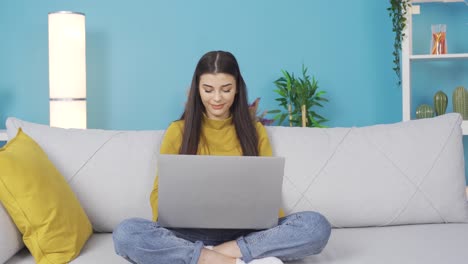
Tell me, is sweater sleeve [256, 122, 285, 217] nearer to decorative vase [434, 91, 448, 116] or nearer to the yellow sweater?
the yellow sweater

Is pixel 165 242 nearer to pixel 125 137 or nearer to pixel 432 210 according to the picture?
pixel 125 137

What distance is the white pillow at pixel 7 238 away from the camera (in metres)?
1.96

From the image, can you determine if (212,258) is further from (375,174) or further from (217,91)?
(375,174)

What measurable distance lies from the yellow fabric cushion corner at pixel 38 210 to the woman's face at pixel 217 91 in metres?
0.64

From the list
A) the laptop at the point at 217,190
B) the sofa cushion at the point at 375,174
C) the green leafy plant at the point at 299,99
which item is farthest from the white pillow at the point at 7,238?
the green leafy plant at the point at 299,99

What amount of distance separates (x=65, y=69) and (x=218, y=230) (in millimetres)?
1992

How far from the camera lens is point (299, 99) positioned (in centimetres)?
400

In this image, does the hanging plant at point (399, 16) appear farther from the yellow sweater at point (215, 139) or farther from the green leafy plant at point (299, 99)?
the yellow sweater at point (215, 139)

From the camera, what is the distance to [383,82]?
4.17m

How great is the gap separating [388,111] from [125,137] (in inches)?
83.8

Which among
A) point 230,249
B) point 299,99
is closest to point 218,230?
point 230,249

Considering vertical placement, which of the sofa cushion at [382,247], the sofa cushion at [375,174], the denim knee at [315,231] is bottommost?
the sofa cushion at [382,247]

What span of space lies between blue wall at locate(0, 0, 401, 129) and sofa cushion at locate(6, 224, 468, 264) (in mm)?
1839

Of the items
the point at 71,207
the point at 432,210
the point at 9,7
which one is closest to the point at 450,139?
the point at 432,210
